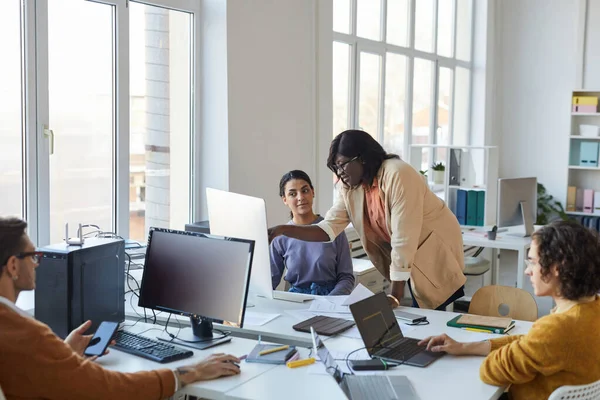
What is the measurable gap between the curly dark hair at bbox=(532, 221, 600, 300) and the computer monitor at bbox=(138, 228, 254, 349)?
940 millimetres

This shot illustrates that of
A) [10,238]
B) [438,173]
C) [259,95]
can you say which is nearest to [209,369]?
[10,238]

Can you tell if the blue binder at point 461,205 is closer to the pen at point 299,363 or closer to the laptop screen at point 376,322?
the laptop screen at point 376,322

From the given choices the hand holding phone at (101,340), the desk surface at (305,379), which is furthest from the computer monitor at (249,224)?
the hand holding phone at (101,340)

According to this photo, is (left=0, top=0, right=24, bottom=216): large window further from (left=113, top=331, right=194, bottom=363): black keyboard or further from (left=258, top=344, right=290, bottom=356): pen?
(left=258, top=344, right=290, bottom=356): pen

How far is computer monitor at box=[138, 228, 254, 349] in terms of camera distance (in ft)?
7.84

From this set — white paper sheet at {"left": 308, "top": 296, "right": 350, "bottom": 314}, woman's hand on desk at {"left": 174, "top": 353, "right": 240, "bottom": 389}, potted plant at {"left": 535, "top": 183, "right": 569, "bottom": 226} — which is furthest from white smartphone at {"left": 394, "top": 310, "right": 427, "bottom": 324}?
potted plant at {"left": 535, "top": 183, "right": 569, "bottom": 226}

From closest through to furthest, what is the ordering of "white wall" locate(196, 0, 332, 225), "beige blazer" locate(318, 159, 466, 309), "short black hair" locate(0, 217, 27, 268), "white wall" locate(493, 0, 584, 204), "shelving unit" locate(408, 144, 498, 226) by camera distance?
1. "short black hair" locate(0, 217, 27, 268)
2. "beige blazer" locate(318, 159, 466, 309)
3. "white wall" locate(196, 0, 332, 225)
4. "shelving unit" locate(408, 144, 498, 226)
5. "white wall" locate(493, 0, 584, 204)

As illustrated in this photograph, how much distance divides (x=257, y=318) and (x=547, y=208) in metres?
5.34

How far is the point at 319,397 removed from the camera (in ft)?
6.69

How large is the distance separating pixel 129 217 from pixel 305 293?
1.13 m

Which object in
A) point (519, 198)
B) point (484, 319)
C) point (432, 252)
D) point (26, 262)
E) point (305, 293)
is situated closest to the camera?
point (26, 262)

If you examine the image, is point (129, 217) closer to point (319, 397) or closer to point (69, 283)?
point (69, 283)

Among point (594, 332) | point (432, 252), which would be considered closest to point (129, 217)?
point (432, 252)

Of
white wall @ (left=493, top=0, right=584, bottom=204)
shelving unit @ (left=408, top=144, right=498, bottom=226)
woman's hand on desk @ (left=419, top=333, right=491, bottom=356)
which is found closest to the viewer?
woman's hand on desk @ (left=419, top=333, right=491, bottom=356)
